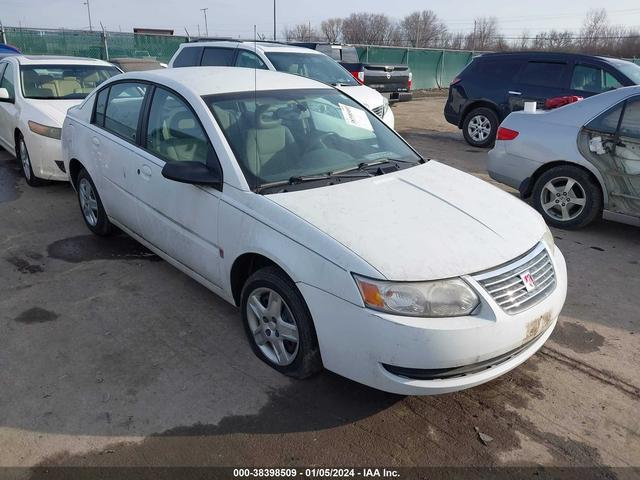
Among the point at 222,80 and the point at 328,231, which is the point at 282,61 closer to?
the point at 222,80

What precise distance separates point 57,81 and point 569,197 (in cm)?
664

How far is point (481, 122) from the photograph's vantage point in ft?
34.0

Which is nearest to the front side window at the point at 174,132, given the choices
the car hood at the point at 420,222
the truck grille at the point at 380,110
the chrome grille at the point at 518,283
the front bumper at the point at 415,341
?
the car hood at the point at 420,222

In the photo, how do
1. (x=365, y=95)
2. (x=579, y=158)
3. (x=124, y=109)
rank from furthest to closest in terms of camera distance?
(x=365, y=95) < (x=579, y=158) < (x=124, y=109)

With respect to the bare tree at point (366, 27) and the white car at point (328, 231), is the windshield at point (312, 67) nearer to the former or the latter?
the white car at point (328, 231)

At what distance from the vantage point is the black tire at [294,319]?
274 cm

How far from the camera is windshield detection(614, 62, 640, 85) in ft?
28.9

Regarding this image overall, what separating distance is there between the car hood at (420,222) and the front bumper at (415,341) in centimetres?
22

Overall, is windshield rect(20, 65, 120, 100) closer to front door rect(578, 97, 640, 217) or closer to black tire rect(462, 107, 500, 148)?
front door rect(578, 97, 640, 217)

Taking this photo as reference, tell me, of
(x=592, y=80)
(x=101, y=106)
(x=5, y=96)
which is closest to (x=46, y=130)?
(x=5, y=96)

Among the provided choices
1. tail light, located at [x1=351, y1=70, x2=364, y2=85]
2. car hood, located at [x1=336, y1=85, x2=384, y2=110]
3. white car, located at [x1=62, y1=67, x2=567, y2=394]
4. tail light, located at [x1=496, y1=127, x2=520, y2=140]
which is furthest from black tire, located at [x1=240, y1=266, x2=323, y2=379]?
tail light, located at [x1=351, y1=70, x2=364, y2=85]

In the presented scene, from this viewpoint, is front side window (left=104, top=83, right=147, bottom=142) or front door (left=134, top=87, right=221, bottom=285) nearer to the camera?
front door (left=134, top=87, right=221, bottom=285)

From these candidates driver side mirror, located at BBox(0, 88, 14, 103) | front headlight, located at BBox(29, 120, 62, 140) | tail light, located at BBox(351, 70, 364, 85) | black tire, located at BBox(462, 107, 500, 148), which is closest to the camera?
front headlight, located at BBox(29, 120, 62, 140)

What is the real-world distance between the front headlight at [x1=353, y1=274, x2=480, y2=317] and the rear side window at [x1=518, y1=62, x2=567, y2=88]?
26.8 feet
